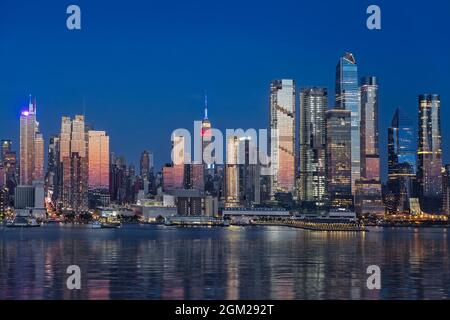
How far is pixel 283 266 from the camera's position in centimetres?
4931

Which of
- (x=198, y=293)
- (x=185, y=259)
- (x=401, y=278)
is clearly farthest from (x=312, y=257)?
(x=198, y=293)

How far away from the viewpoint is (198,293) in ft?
110

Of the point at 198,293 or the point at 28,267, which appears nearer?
the point at 198,293

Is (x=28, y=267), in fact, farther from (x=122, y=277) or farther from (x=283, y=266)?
(x=283, y=266)

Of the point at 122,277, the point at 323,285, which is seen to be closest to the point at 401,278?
the point at 323,285

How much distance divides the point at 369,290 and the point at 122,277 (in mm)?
11673

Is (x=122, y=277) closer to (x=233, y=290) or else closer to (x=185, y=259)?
(x=233, y=290)

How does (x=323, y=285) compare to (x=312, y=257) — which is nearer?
(x=323, y=285)

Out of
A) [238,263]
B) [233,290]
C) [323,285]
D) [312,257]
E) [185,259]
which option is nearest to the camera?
[233,290]

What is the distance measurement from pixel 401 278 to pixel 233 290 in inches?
402

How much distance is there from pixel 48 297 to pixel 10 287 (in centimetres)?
405
